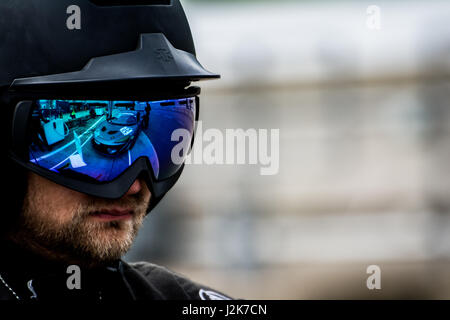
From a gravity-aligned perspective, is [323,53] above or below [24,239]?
above

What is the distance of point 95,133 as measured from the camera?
1428mm

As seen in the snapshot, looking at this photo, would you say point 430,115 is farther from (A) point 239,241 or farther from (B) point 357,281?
(A) point 239,241

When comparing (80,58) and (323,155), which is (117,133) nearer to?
(80,58)

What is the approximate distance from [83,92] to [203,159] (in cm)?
53

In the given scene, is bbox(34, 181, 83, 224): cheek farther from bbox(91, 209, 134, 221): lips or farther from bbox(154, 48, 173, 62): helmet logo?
bbox(154, 48, 173, 62): helmet logo

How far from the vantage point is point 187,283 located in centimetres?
179

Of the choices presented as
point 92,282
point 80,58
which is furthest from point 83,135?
point 92,282

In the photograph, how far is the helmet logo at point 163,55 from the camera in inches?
56.9

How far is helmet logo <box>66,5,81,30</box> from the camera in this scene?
1.43 metres

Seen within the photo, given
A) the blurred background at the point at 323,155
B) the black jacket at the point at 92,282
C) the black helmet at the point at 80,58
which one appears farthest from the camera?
the blurred background at the point at 323,155

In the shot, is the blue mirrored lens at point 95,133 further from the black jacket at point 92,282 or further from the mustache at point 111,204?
the black jacket at point 92,282

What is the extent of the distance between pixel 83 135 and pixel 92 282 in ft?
1.13

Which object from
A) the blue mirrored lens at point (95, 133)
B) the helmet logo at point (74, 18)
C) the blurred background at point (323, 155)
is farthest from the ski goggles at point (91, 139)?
the blurred background at point (323, 155)
